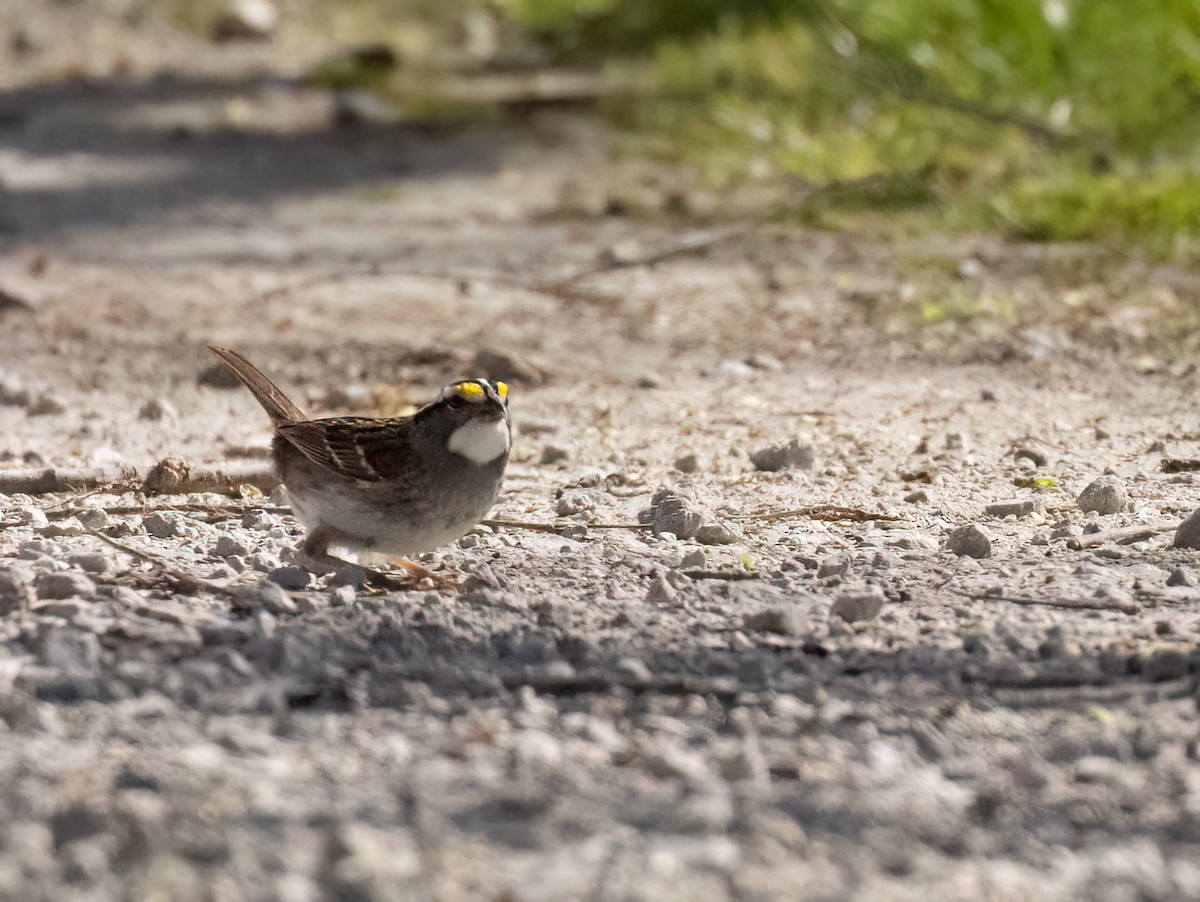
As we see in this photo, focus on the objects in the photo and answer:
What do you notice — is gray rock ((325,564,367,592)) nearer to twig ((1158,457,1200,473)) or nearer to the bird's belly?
the bird's belly

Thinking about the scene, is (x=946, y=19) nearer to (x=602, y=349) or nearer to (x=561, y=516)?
(x=602, y=349)

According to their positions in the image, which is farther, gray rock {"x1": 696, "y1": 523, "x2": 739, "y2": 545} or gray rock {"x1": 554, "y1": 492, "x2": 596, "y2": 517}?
gray rock {"x1": 554, "y1": 492, "x2": 596, "y2": 517}

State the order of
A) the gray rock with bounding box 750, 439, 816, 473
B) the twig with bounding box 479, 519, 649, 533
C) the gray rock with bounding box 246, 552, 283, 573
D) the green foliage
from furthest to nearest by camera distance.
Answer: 1. the green foliage
2. the gray rock with bounding box 750, 439, 816, 473
3. the twig with bounding box 479, 519, 649, 533
4. the gray rock with bounding box 246, 552, 283, 573

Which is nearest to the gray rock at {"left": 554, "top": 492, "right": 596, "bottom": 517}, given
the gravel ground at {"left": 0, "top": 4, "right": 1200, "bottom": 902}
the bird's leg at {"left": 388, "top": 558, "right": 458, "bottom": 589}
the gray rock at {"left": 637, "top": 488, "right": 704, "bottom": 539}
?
the gravel ground at {"left": 0, "top": 4, "right": 1200, "bottom": 902}

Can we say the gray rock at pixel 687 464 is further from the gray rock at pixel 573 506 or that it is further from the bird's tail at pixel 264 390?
the bird's tail at pixel 264 390

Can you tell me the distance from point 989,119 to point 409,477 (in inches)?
225

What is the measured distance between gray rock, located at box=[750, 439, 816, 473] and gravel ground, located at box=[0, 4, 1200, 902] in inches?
0.6

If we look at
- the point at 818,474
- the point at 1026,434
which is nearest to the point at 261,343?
the point at 818,474

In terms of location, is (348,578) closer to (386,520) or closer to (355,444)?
(386,520)

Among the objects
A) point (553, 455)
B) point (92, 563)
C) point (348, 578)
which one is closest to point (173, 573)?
point (92, 563)

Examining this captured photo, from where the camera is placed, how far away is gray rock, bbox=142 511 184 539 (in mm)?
4239

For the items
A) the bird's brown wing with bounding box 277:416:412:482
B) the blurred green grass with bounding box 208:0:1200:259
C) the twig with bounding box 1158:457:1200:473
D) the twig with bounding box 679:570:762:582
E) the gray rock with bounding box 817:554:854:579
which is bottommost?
the twig with bounding box 679:570:762:582

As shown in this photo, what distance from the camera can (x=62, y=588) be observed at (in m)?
3.63

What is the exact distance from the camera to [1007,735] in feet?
10.1
